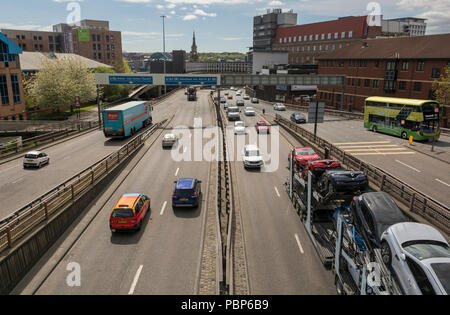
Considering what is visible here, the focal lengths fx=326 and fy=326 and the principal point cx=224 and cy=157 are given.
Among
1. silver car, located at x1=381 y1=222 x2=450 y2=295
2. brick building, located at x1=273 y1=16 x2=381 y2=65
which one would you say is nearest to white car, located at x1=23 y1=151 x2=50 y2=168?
silver car, located at x1=381 y1=222 x2=450 y2=295

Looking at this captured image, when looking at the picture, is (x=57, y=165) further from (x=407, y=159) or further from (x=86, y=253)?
(x=407, y=159)

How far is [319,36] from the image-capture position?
130375 mm

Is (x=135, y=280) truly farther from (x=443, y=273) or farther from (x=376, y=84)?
(x=376, y=84)

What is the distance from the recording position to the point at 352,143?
39906mm

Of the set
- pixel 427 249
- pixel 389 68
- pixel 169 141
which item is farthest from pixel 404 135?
pixel 427 249

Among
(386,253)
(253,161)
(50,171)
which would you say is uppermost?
(386,253)

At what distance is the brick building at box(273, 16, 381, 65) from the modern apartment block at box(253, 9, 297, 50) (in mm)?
13201

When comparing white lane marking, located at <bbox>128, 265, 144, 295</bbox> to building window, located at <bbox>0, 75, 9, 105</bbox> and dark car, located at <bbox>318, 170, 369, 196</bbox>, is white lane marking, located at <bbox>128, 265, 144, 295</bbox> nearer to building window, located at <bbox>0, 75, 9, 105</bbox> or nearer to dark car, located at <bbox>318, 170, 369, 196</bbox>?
dark car, located at <bbox>318, 170, 369, 196</bbox>

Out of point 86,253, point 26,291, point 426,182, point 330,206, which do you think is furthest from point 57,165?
point 426,182

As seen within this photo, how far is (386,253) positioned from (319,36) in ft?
441

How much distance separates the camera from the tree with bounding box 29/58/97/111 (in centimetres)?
6275

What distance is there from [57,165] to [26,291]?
774 inches

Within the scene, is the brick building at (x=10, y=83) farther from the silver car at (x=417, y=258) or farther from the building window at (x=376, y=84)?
the building window at (x=376, y=84)

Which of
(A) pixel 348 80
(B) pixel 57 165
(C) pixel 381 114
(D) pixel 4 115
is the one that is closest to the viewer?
(B) pixel 57 165
